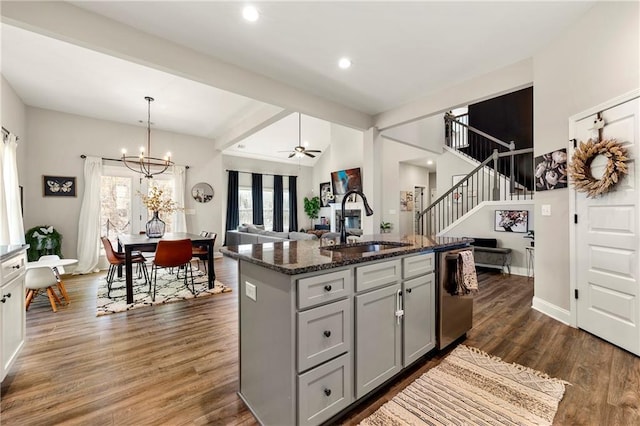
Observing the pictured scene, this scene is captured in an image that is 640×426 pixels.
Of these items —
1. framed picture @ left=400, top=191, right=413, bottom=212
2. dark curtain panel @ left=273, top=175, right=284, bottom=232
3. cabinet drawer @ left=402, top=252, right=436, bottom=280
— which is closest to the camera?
cabinet drawer @ left=402, top=252, right=436, bottom=280

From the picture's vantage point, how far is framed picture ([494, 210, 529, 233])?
518 cm

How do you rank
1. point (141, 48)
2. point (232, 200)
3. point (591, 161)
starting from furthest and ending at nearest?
1. point (232, 200)
2. point (141, 48)
3. point (591, 161)

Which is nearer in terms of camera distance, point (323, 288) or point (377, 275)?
point (323, 288)

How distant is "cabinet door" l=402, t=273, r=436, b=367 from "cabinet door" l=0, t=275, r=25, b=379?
2.61 m

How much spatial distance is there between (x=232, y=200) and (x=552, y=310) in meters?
7.97

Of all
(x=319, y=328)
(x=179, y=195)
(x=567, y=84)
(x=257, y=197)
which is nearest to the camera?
(x=319, y=328)

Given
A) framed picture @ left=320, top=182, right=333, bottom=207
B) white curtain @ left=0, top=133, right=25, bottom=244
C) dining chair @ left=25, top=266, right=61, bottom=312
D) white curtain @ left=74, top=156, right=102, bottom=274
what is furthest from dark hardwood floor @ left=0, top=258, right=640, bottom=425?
framed picture @ left=320, top=182, right=333, bottom=207

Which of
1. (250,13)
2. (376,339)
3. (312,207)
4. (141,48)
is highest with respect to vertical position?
(250,13)

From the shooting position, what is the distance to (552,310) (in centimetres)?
309

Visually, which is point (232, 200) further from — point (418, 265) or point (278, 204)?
point (418, 265)

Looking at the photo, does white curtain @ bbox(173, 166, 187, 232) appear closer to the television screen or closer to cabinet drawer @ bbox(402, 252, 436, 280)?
the television screen

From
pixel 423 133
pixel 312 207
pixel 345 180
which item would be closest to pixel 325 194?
pixel 312 207

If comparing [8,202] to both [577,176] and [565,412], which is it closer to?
[565,412]

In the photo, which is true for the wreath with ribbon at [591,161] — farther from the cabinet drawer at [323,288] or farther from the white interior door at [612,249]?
the cabinet drawer at [323,288]
